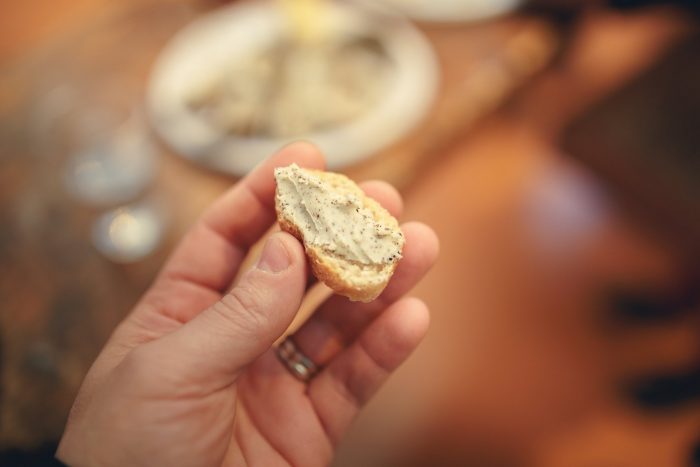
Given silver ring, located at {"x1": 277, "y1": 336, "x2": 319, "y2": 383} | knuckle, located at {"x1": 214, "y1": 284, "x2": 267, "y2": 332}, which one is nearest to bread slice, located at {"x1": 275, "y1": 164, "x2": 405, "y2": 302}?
knuckle, located at {"x1": 214, "y1": 284, "x2": 267, "y2": 332}

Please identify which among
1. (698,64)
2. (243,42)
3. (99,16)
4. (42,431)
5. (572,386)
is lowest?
(42,431)

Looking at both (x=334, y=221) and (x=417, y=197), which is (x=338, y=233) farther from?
(x=417, y=197)

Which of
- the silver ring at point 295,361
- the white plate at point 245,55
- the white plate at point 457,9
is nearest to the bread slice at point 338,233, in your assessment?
the silver ring at point 295,361

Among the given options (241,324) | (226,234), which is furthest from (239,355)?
(226,234)

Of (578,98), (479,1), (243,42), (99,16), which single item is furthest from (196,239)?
(578,98)

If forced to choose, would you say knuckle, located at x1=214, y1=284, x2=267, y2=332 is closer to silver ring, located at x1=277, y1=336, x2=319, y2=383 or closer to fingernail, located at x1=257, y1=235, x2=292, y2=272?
fingernail, located at x1=257, y1=235, x2=292, y2=272

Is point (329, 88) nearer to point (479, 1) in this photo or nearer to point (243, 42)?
point (243, 42)
